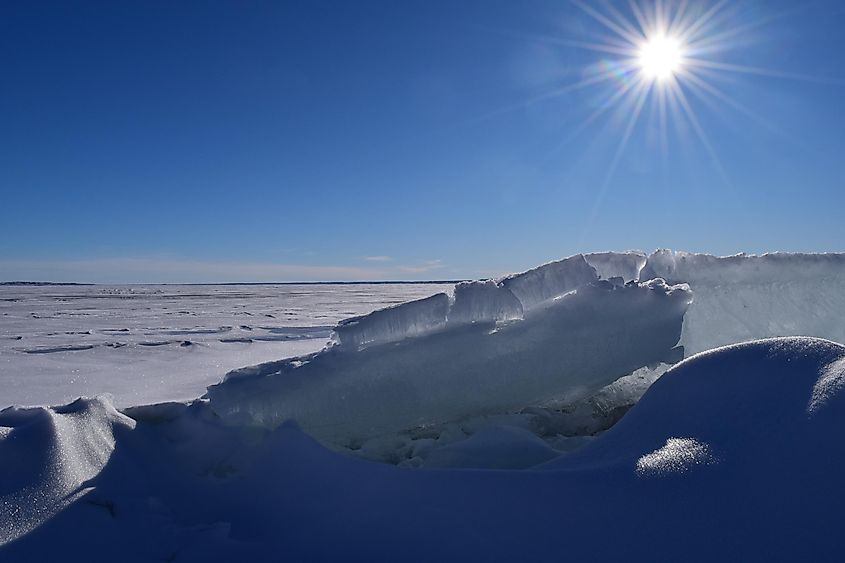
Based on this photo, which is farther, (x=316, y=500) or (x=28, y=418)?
(x=28, y=418)

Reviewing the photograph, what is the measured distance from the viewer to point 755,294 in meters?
3.44

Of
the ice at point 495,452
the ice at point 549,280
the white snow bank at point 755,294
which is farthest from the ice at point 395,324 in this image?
the white snow bank at point 755,294

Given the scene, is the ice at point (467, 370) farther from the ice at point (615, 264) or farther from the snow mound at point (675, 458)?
the snow mound at point (675, 458)

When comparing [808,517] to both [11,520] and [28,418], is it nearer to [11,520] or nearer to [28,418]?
[11,520]

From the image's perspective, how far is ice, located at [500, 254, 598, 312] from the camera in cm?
263

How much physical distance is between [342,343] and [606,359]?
125 cm

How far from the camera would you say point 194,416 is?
2.12 meters

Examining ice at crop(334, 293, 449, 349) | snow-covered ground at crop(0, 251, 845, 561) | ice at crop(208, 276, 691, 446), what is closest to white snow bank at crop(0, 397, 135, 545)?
snow-covered ground at crop(0, 251, 845, 561)

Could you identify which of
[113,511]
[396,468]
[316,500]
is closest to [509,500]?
[396,468]

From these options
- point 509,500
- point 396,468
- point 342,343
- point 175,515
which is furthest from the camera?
point 342,343

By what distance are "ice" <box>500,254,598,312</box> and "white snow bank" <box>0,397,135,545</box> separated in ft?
5.85

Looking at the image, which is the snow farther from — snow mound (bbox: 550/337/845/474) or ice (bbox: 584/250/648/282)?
ice (bbox: 584/250/648/282)

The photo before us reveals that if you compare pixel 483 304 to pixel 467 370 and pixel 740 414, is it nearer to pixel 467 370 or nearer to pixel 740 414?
pixel 467 370

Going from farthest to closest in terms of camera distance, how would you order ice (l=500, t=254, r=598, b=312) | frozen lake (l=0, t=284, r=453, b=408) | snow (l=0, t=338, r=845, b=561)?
frozen lake (l=0, t=284, r=453, b=408)
ice (l=500, t=254, r=598, b=312)
snow (l=0, t=338, r=845, b=561)
